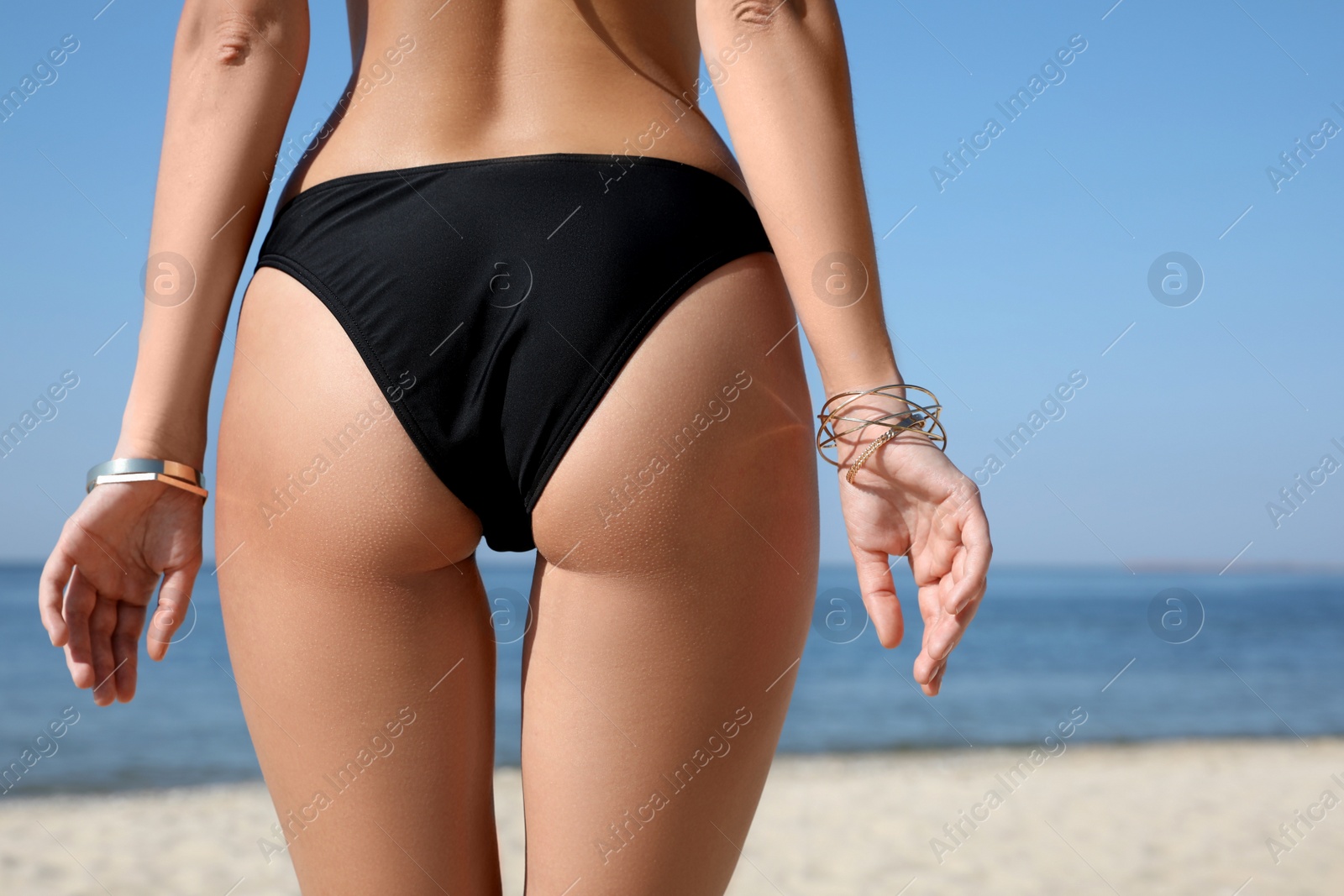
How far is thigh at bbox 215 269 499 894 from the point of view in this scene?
113cm

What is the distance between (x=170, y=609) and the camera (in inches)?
52.0

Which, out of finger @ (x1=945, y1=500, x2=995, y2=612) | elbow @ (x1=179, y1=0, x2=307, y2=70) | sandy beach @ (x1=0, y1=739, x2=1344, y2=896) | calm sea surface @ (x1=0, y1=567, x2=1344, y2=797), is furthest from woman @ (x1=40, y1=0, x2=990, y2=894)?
calm sea surface @ (x1=0, y1=567, x2=1344, y2=797)

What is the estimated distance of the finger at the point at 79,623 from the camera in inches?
50.4

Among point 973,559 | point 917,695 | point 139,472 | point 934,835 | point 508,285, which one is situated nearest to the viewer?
point 973,559

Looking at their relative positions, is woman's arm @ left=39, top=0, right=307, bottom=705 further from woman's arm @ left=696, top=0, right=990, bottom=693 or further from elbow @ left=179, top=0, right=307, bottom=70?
woman's arm @ left=696, top=0, right=990, bottom=693

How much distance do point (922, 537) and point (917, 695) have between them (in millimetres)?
15015

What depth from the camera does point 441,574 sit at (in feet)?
3.88

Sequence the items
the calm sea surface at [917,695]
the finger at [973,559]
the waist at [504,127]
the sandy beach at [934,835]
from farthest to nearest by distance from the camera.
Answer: the calm sea surface at [917,695] < the sandy beach at [934,835] < the waist at [504,127] < the finger at [973,559]

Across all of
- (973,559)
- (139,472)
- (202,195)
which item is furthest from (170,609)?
(973,559)

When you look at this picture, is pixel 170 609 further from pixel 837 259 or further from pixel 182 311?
pixel 837 259

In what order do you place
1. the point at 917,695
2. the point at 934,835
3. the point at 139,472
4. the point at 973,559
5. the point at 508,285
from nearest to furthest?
the point at 973,559 → the point at 508,285 → the point at 139,472 → the point at 934,835 → the point at 917,695

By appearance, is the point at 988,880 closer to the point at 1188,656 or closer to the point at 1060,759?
the point at 1060,759

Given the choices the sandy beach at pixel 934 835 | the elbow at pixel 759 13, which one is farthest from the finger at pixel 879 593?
the sandy beach at pixel 934 835

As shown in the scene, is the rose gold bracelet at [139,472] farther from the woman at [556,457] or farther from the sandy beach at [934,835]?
the sandy beach at [934,835]
